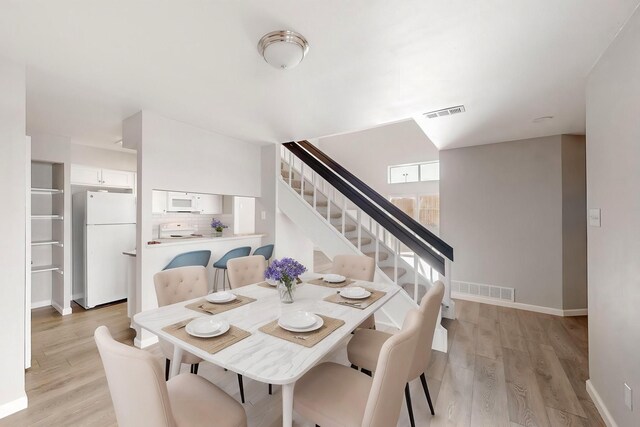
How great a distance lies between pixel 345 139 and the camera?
745 cm

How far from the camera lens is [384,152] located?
268 inches

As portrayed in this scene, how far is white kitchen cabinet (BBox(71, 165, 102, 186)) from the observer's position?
12.9ft

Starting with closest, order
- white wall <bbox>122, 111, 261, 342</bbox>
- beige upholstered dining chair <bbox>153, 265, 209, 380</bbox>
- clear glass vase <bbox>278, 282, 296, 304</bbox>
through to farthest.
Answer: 1. clear glass vase <bbox>278, 282, 296, 304</bbox>
2. beige upholstered dining chair <bbox>153, 265, 209, 380</bbox>
3. white wall <bbox>122, 111, 261, 342</bbox>

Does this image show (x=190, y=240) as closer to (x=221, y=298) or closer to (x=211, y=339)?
(x=221, y=298)

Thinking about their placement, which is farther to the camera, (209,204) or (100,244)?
(209,204)

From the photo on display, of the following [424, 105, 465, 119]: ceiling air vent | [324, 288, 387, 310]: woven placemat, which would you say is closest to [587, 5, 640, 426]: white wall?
[424, 105, 465, 119]: ceiling air vent

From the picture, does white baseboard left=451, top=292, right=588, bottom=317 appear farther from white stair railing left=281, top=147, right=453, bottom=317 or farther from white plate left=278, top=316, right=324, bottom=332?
white plate left=278, top=316, right=324, bottom=332

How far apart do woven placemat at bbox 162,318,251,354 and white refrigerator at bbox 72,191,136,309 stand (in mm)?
3293

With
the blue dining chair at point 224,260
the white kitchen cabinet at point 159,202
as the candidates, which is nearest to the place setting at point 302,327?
the blue dining chair at point 224,260

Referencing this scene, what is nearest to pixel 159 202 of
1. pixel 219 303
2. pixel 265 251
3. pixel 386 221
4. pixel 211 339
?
pixel 265 251

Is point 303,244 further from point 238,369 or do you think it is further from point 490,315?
point 238,369

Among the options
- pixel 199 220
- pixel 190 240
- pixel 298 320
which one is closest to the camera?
pixel 298 320

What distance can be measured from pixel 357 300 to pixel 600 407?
178 cm

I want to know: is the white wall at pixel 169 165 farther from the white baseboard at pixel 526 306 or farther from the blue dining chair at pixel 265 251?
the white baseboard at pixel 526 306
